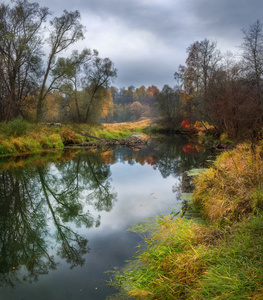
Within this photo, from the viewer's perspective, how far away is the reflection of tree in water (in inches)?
155

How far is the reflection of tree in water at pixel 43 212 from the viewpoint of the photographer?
393 centimetres

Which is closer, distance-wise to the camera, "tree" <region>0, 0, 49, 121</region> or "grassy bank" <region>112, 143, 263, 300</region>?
"grassy bank" <region>112, 143, 263, 300</region>

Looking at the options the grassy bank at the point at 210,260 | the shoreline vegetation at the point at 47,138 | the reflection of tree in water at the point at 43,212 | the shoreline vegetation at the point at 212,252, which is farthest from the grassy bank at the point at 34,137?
the grassy bank at the point at 210,260

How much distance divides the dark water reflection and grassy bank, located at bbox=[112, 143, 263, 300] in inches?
22.2

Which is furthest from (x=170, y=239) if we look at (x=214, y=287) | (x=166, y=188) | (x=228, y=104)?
(x=228, y=104)

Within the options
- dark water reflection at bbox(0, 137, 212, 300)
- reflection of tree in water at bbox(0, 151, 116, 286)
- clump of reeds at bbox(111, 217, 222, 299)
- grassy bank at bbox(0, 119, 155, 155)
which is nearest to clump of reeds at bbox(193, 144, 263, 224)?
clump of reeds at bbox(111, 217, 222, 299)

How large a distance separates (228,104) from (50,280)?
1633 cm

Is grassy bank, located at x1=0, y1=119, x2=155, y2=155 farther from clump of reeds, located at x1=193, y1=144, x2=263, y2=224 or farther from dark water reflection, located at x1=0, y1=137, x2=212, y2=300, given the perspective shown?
clump of reeds, located at x1=193, y1=144, x2=263, y2=224

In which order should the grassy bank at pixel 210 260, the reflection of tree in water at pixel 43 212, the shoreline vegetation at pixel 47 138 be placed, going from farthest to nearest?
the shoreline vegetation at pixel 47 138, the reflection of tree in water at pixel 43 212, the grassy bank at pixel 210 260

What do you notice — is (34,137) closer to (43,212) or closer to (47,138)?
(47,138)

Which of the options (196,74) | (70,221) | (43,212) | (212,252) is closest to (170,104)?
(196,74)

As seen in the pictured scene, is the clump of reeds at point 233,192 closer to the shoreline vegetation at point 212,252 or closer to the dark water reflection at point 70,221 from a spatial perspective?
the shoreline vegetation at point 212,252

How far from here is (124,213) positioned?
6148 mm

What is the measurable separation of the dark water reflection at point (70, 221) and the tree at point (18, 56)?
26.1 feet
